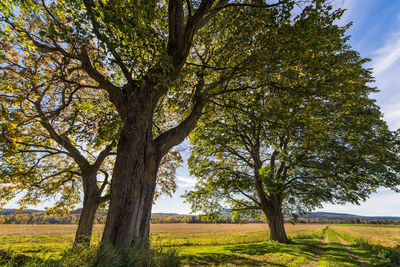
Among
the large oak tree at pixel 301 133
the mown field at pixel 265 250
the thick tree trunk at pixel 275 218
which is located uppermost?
the large oak tree at pixel 301 133

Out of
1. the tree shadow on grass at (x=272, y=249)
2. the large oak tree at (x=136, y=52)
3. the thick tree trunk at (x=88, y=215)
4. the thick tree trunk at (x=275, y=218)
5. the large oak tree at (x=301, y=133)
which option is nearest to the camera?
the large oak tree at (x=136, y=52)

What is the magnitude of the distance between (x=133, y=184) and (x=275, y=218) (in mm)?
14165

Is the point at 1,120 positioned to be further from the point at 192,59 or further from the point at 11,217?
the point at 192,59

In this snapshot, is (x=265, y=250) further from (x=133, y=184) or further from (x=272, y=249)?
(x=133, y=184)

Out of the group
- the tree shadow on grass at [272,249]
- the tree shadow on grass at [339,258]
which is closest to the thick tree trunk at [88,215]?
the tree shadow on grass at [272,249]

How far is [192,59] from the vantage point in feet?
34.0

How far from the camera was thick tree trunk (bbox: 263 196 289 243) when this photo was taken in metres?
15.3

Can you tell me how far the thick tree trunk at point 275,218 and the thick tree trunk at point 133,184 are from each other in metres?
12.7

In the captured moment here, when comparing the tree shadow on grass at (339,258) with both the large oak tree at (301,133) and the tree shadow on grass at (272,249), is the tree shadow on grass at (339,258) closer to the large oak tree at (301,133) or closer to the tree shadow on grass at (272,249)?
the tree shadow on grass at (272,249)

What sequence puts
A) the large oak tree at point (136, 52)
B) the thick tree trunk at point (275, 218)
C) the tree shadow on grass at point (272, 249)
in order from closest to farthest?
the large oak tree at point (136, 52), the tree shadow on grass at point (272, 249), the thick tree trunk at point (275, 218)

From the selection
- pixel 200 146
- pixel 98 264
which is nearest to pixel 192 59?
pixel 200 146

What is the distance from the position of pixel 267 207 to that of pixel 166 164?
31.3 feet

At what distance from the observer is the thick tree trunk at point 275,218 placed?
1530cm

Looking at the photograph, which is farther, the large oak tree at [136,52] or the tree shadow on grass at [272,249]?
the tree shadow on grass at [272,249]
